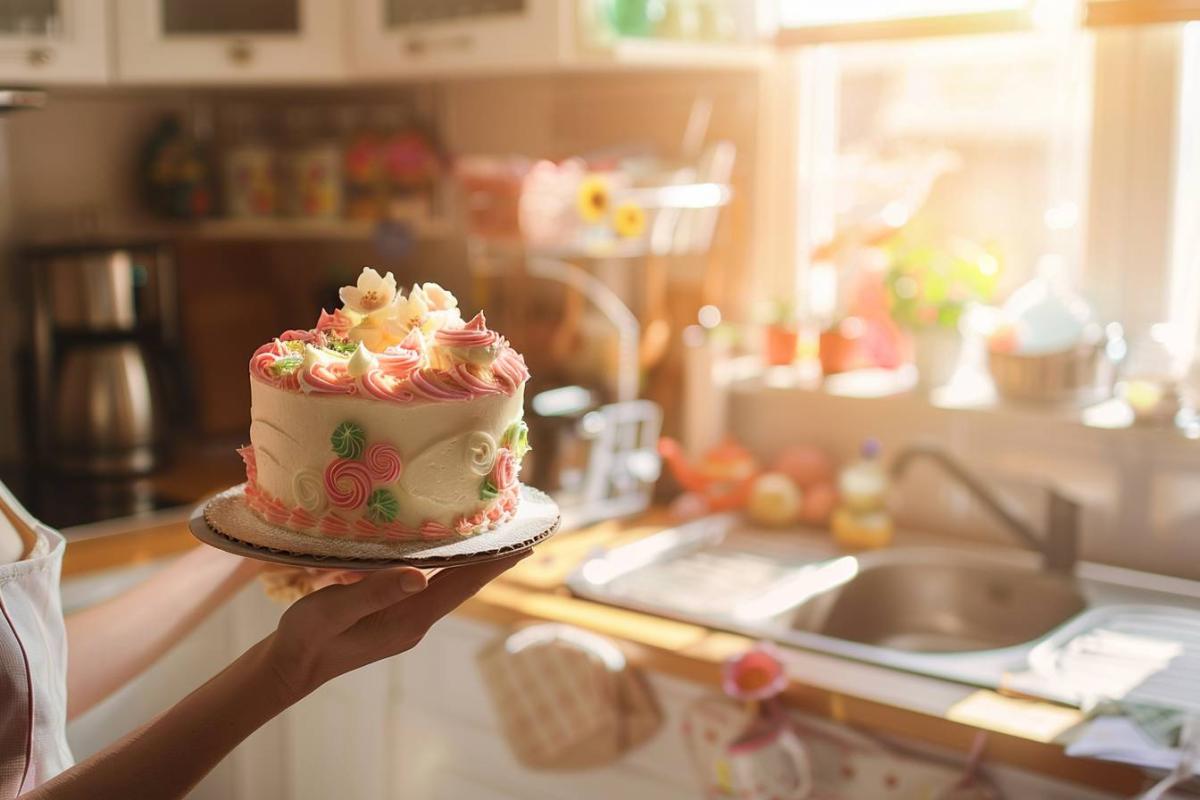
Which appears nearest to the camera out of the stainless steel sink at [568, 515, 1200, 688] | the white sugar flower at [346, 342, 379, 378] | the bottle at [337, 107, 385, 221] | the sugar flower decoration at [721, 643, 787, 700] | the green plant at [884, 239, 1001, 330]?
the white sugar flower at [346, 342, 379, 378]

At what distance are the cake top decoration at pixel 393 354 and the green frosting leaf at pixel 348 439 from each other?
3 centimetres

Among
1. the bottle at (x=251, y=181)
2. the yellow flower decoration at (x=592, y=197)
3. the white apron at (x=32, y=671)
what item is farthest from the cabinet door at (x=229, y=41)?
the white apron at (x=32, y=671)

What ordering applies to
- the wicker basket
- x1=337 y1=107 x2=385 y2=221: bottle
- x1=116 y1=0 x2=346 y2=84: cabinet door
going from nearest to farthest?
the wicker basket, x1=116 y1=0 x2=346 y2=84: cabinet door, x1=337 y1=107 x2=385 y2=221: bottle

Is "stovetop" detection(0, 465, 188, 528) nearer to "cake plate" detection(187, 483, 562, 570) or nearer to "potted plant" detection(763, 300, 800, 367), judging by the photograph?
"potted plant" detection(763, 300, 800, 367)

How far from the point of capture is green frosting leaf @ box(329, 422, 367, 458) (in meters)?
0.96

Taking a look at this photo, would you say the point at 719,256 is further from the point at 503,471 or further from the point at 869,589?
the point at 503,471

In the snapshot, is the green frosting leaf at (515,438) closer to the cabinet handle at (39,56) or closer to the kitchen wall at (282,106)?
the kitchen wall at (282,106)

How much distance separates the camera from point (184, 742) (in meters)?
0.87

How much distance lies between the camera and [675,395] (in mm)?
2176

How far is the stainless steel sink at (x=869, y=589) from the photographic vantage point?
1662 mm

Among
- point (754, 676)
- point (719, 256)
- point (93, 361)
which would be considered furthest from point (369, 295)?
point (93, 361)

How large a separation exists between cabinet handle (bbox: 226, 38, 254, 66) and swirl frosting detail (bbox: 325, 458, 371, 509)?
4.52 ft

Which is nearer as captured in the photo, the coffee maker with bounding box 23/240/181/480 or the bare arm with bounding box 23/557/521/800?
the bare arm with bounding box 23/557/521/800

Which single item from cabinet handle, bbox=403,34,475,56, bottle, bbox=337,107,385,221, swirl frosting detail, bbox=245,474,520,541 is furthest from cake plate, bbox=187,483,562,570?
bottle, bbox=337,107,385,221
